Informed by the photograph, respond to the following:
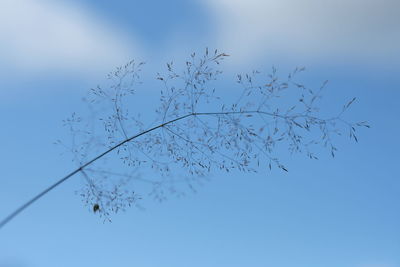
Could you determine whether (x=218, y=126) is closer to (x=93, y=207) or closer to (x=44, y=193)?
(x=93, y=207)

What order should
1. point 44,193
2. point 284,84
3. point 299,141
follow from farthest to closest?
point 299,141, point 284,84, point 44,193

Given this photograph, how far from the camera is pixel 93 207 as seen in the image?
3.96 m

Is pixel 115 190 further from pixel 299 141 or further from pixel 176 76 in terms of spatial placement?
pixel 299 141

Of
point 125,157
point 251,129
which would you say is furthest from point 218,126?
point 125,157

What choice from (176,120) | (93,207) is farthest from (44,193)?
(176,120)

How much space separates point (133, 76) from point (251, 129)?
122 centimetres

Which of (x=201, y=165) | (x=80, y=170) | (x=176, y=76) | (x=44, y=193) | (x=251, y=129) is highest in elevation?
(x=176, y=76)

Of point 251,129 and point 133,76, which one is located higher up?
point 133,76

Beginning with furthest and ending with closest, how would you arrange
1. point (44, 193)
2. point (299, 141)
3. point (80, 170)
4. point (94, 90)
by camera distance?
point (94, 90)
point (299, 141)
point (80, 170)
point (44, 193)

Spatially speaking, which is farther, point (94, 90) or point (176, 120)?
point (94, 90)

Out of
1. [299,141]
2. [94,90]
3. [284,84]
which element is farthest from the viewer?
[94,90]

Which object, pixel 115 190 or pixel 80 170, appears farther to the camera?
pixel 115 190

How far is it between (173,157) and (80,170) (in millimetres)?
999

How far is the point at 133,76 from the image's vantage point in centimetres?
438
